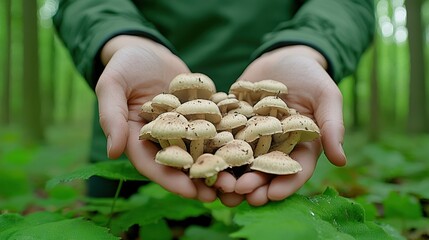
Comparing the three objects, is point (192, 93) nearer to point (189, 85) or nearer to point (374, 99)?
point (189, 85)

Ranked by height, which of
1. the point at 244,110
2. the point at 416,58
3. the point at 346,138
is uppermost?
the point at 244,110

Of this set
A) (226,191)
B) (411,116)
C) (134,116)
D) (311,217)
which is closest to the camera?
(311,217)

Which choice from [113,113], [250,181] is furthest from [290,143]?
[113,113]

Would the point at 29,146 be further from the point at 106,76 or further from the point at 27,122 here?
the point at 106,76

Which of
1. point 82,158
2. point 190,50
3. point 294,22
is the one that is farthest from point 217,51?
point 82,158

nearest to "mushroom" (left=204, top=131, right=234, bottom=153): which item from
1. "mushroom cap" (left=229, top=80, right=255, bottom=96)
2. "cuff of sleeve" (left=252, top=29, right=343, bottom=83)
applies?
"mushroom cap" (left=229, top=80, right=255, bottom=96)

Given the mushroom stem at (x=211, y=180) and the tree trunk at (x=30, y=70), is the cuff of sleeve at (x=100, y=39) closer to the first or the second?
the mushroom stem at (x=211, y=180)
